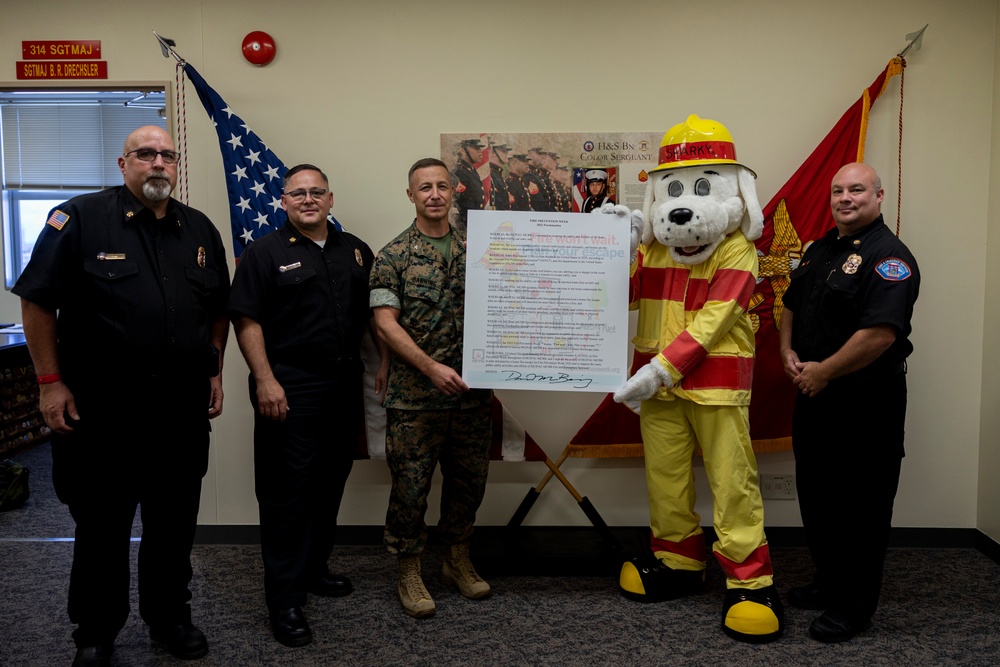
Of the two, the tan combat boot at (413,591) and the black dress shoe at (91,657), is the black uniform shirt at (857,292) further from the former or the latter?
the black dress shoe at (91,657)

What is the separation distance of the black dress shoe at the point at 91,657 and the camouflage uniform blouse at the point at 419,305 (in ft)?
3.96

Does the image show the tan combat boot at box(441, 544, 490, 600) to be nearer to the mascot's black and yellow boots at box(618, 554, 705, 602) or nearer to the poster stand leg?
the poster stand leg

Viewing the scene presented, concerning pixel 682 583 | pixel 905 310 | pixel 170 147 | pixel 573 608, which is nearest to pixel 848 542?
pixel 682 583

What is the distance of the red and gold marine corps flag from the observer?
3.03 m

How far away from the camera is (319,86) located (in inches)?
126

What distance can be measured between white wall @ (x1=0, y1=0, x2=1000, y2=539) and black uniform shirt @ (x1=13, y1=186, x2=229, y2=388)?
1074mm

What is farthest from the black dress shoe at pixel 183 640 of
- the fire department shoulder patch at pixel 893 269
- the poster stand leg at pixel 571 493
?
the fire department shoulder patch at pixel 893 269

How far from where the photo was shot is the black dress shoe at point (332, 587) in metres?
2.80

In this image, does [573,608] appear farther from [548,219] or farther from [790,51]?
[790,51]

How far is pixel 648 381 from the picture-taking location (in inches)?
97.3

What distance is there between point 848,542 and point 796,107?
189 centimetres

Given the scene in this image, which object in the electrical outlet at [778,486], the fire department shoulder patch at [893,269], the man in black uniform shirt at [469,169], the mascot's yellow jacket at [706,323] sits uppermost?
the man in black uniform shirt at [469,169]

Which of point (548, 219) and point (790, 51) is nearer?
point (548, 219)

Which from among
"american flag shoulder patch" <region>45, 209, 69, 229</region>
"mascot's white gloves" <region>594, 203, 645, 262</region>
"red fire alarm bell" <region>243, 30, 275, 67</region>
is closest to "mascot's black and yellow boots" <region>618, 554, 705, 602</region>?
"mascot's white gloves" <region>594, 203, 645, 262</region>
